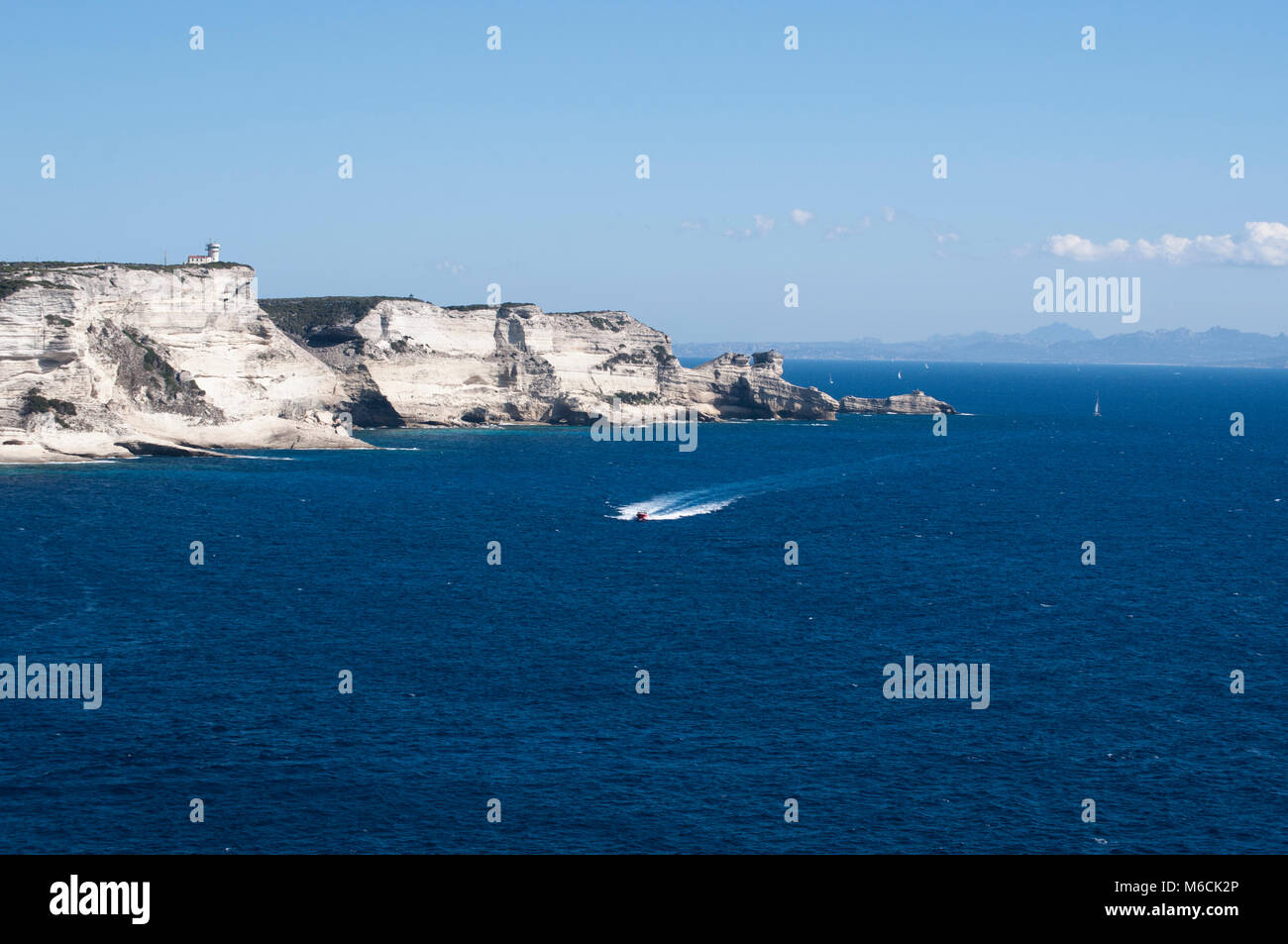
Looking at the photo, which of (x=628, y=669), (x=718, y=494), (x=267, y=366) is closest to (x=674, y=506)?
(x=718, y=494)

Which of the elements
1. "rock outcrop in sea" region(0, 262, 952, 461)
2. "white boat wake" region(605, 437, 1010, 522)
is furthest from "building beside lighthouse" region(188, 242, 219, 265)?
"white boat wake" region(605, 437, 1010, 522)

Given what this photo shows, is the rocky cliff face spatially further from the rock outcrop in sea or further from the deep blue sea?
the deep blue sea

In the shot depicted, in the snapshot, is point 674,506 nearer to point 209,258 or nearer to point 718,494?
point 718,494

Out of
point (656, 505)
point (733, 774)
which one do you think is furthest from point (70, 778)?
point (656, 505)

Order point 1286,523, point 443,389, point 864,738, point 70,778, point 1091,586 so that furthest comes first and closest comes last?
point 443,389, point 1286,523, point 1091,586, point 864,738, point 70,778
